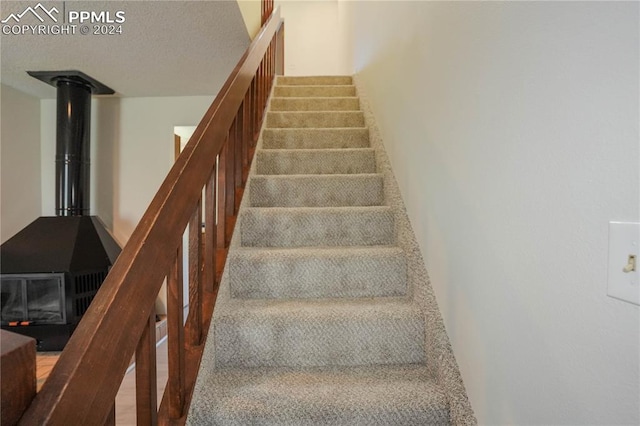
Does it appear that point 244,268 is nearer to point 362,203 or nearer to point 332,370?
point 332,370

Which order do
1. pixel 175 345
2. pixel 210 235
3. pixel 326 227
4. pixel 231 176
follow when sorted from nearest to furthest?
pixel 175 345 → pixel 210 235 → pixel 231 176 → pixel 326 227

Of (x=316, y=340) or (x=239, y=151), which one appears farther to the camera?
(x=239, y=151)

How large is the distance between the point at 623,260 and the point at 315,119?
2.33 m

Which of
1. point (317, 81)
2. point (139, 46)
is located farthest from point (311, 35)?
point (139, 46)

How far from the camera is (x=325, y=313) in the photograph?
126 centimetres

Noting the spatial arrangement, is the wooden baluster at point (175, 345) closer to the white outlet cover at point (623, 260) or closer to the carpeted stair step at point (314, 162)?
the white outlet cover at point (623, 260)

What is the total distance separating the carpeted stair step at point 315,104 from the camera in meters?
2.86

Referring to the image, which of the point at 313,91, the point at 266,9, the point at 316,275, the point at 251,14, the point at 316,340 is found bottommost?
the point at 316,340

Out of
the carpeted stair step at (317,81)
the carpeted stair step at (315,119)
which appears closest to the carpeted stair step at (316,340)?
the carpeted stair step at (315,119)

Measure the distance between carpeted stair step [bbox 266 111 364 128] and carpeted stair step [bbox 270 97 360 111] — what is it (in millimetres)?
246

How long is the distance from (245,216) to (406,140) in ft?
2.74

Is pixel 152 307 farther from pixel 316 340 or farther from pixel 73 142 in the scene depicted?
pixel 73 142

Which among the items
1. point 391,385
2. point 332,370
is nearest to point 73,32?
point 332,370

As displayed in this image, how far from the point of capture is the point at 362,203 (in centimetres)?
192
